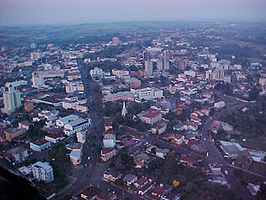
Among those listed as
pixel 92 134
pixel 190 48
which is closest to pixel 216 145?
pixel 92 134

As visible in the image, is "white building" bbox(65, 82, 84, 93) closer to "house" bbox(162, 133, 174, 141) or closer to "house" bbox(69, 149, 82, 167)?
"house" bbox(162, 133, 174, 141)

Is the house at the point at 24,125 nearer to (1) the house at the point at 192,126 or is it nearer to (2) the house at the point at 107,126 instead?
(2) the house at the point at 107,126

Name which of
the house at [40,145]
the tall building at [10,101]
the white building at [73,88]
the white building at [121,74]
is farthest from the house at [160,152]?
the white building at [121,74]

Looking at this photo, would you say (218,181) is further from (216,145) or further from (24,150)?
(24,150)

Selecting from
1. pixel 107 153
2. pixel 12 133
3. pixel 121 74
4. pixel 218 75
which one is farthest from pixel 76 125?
pixel 218 75

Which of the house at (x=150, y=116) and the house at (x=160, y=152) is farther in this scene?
the house at (x=150, y=116)

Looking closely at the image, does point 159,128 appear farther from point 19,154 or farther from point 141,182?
point 19,154

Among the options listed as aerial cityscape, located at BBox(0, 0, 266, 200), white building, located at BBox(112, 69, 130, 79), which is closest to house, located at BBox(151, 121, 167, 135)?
aerial cityscape, located at BBox(0, 0, 266, 200)
